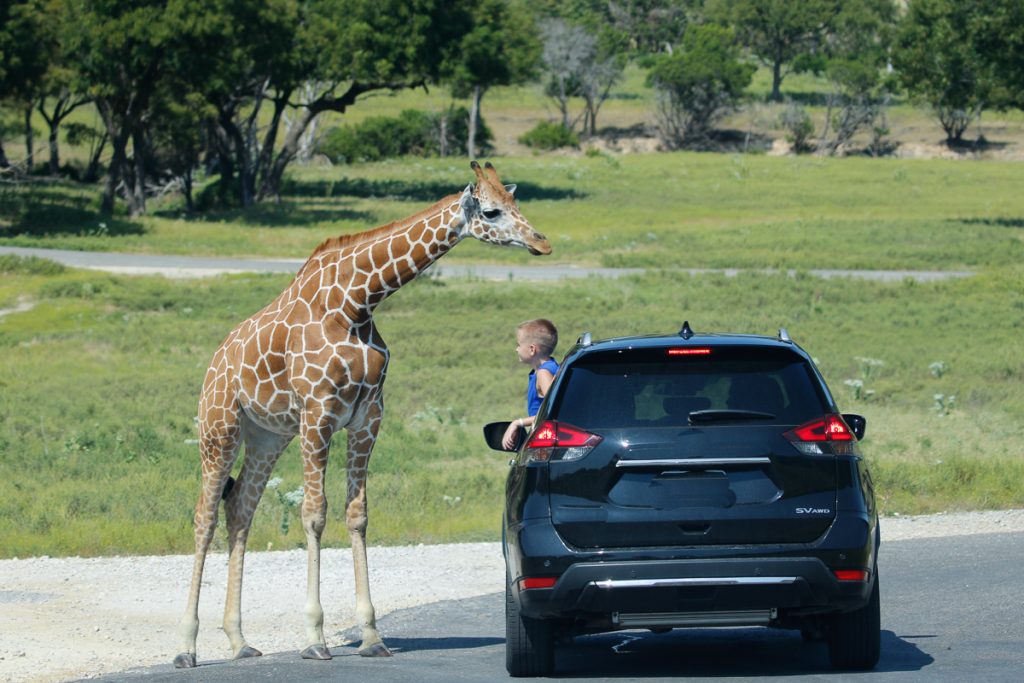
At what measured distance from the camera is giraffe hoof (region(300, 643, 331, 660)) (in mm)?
8734

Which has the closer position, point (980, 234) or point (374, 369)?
point (374, 369)

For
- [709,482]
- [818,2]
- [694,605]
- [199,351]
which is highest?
[818,2]

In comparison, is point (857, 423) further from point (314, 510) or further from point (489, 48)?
point (489, 48)

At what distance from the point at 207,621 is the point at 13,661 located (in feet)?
6.49

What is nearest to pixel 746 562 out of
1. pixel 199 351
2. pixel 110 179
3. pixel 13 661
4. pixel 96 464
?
pixel 13 661

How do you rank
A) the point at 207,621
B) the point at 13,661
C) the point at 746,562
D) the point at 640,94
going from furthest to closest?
1. the point at 640,94
2. the point at 207,621
3. the point at 13,661
4. the point at 746,562

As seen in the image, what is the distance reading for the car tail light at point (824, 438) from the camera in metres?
7.21

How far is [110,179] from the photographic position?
169ft

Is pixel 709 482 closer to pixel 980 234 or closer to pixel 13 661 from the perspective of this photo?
pixel 13 661

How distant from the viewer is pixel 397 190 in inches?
2464

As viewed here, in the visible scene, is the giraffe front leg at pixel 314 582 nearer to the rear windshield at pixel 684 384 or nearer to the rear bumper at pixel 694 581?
the rear bumper at pixel 694 581

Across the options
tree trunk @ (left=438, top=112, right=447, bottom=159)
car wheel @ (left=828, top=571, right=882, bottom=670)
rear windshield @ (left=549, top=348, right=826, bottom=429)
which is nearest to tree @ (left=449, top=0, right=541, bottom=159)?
tree trunk @ (left=438, top=112, right=447, bottom=159)

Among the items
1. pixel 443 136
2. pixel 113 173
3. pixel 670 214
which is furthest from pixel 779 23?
pixel 113 173

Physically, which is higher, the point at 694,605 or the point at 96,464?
the point at 694,605
